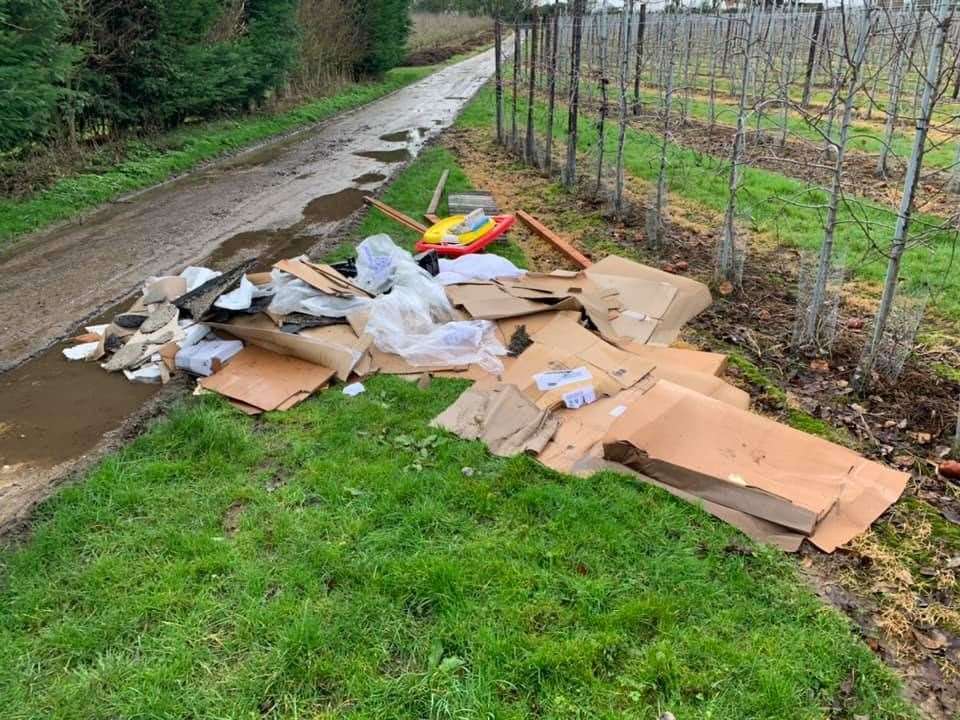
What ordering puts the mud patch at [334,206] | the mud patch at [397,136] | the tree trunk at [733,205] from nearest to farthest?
the tree trunk at [733,205], the mud patch at [334,206], the mud patch at [397,136]

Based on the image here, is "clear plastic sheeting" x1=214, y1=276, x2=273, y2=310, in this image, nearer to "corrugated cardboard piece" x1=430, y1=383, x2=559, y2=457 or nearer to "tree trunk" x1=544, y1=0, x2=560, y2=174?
"corrugated cardboard piece" x1=430, y1=383, x2=559, y2=457

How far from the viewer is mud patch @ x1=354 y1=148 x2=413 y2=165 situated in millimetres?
13586

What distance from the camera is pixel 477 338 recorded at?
16.9 ft

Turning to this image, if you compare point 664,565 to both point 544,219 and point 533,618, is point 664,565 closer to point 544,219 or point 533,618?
point 533,618

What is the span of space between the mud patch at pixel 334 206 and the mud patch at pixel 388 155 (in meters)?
2.77

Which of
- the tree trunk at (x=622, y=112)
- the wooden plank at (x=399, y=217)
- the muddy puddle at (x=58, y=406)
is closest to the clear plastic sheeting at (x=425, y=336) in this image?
the muddy puddle at (x=58, y=406)

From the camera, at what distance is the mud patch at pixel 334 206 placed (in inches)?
372

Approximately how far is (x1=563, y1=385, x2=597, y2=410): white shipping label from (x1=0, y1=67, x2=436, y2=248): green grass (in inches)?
296

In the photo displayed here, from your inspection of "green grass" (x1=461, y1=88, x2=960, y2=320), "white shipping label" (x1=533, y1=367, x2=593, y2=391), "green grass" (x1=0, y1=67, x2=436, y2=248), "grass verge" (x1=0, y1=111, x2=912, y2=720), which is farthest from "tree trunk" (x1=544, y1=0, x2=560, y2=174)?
→ "grass verge" (x1=0, y1=111, x2=912, y2=720)

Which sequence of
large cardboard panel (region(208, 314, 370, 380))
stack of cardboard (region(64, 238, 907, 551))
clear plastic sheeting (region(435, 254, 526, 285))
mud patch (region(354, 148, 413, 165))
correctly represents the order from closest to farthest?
stack of cardboard (region(64, 238, 907, 551)) → large cardboard panel (region(208, 314, 370, 380)) → clear plastic sheeting (region(435, 254, 526, 285)) → mud patch (region(354, 148, 413, 165))

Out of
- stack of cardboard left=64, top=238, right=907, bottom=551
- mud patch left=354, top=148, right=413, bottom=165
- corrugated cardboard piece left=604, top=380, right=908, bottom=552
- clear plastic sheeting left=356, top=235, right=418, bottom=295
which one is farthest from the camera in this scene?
mud patch left=354, top=148, right=413, bottom=165

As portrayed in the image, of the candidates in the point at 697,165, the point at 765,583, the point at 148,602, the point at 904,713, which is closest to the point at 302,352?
the point at 148,602

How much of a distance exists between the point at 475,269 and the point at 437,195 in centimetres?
384

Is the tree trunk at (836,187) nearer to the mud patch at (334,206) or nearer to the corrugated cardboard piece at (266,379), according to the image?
the corrugated cardboard piece at (266,379)
